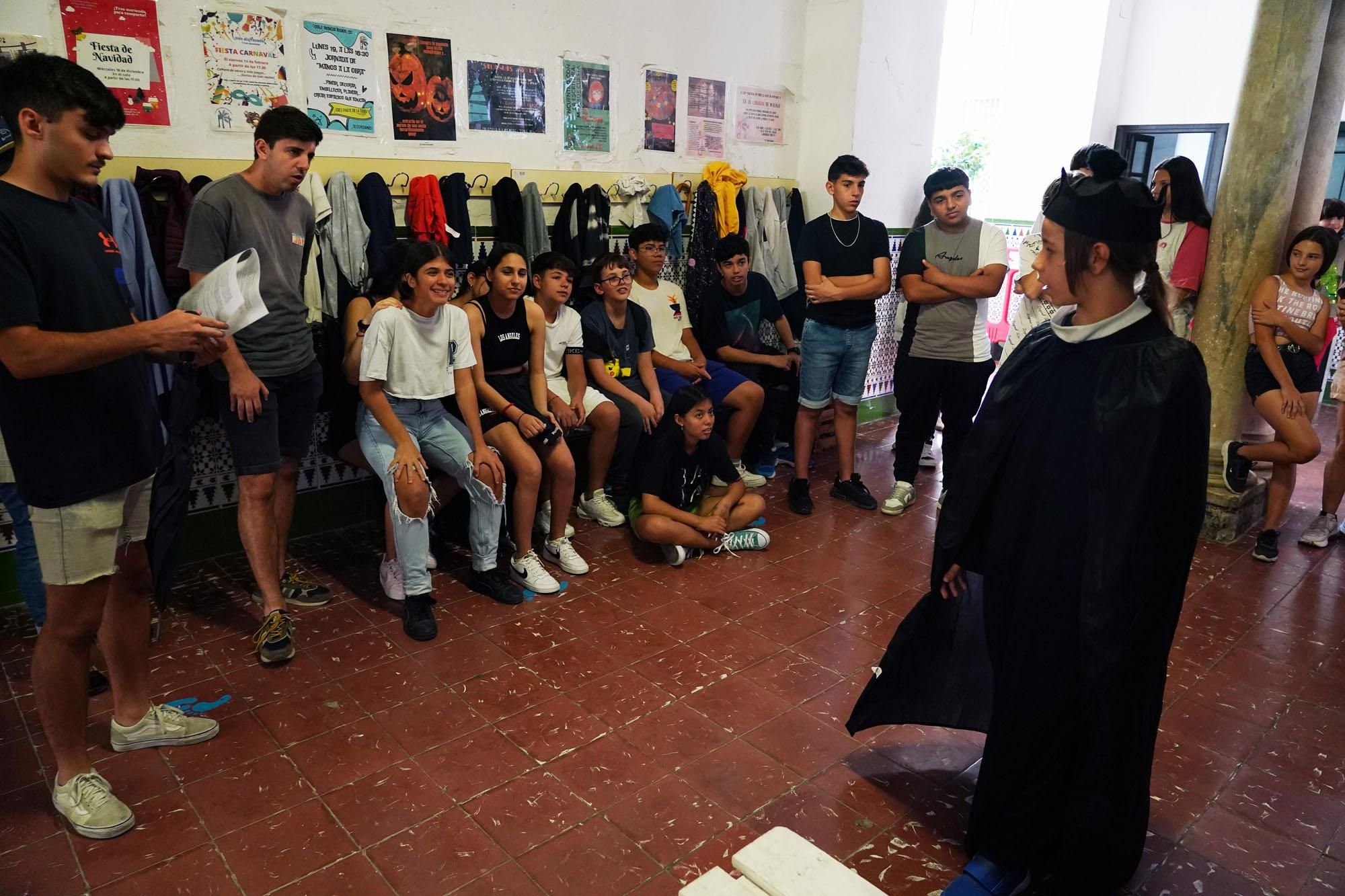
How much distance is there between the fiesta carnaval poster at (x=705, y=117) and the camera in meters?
5.62

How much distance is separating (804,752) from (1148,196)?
1.82 meters

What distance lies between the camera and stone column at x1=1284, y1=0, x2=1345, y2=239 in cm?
451

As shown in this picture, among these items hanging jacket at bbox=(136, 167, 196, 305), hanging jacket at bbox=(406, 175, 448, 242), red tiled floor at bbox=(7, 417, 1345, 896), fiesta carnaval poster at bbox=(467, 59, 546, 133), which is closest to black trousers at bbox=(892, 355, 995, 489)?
red tiled floor at bbox=(7, 417, 1345, 896)

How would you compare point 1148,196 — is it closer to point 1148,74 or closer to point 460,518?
point 460,518

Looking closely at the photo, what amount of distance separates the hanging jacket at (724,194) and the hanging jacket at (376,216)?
2.09 m

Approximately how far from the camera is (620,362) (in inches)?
187

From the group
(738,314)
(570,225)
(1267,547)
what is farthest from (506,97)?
(1267,547)

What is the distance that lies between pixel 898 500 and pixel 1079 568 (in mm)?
2953

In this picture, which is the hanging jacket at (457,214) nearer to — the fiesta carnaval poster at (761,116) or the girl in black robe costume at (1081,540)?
the fiesta carnaval poster at (761,116)

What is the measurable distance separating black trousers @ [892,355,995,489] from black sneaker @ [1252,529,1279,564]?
150 cm

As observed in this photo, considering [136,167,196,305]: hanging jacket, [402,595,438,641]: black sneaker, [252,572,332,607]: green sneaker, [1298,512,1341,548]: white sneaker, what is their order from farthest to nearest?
[1298,512,1341,548]: white sneaker
[252,572,332,607]: green sneaker
[136,167,196,305]: hanging jacket
[402,595,438,641]: black sneaker

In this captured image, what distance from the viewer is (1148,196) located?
191 centimetres

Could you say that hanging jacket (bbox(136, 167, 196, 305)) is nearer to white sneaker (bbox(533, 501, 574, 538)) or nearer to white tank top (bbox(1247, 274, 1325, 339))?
white sneaker (bbox(533, 501, 574, 538))

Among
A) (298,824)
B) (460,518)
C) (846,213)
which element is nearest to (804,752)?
(298,824)
